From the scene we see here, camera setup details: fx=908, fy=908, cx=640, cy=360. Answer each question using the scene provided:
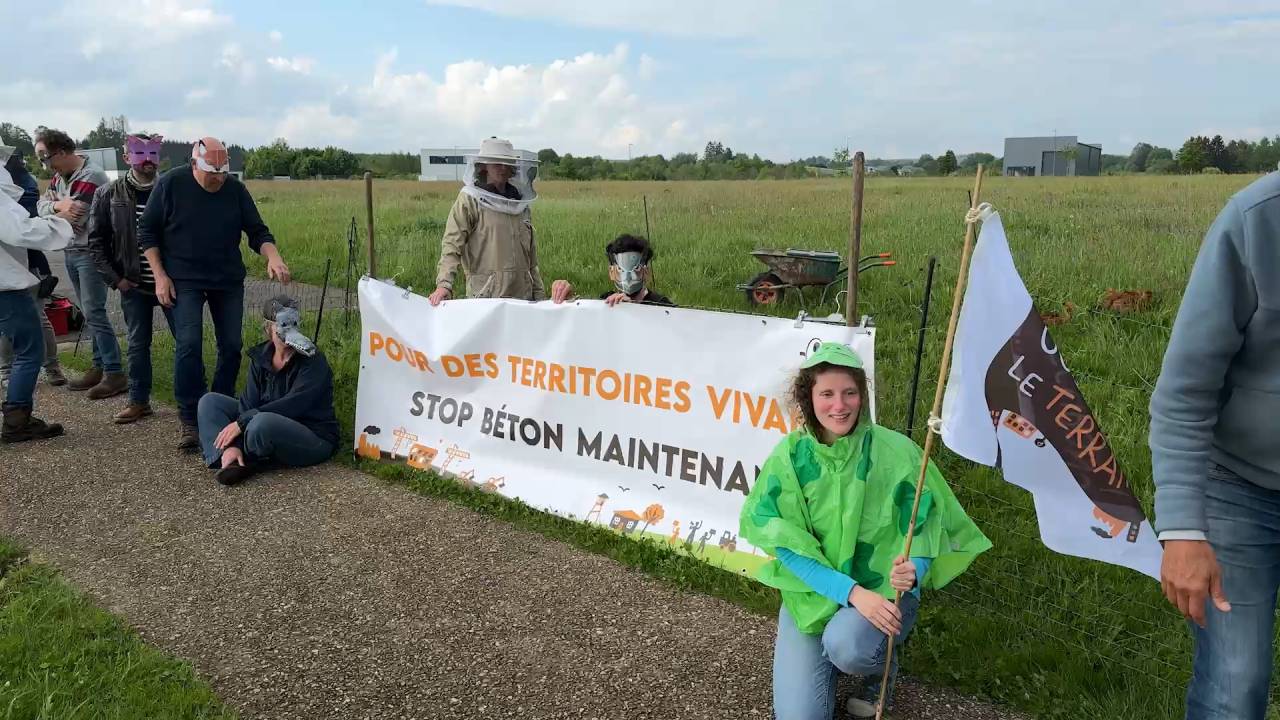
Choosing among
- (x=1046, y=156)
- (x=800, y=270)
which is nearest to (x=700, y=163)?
(x=1046, y=156)

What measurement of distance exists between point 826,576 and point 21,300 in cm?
606

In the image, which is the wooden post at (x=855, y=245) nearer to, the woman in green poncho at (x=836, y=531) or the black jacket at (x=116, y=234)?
the woman in green poncho at (x=836, y=531)

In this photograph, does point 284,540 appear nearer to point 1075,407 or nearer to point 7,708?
point 7,708

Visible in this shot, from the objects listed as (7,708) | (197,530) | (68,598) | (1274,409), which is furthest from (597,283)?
(1274,409)

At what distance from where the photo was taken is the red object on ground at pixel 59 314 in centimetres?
1011

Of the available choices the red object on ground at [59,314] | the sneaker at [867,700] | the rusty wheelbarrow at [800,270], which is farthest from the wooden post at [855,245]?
the red object on ground at [59,314]

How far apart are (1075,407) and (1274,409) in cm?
90

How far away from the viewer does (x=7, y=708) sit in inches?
125

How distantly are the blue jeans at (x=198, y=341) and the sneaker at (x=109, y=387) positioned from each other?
1.73 m

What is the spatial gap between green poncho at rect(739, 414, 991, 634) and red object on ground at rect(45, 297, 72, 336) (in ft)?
32.3

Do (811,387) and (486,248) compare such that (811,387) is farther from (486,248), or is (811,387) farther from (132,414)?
(132,414)

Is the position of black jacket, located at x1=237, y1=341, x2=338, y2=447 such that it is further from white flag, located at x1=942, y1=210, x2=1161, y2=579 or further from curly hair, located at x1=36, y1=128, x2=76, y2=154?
white flag, located at x1=942, y1=210, x2=1161, y2=579

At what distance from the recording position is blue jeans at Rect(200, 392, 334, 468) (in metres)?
5.66

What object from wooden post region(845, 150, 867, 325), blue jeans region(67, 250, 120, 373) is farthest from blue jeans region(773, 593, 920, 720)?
blue jeans region(67, 250, 120, 373)
